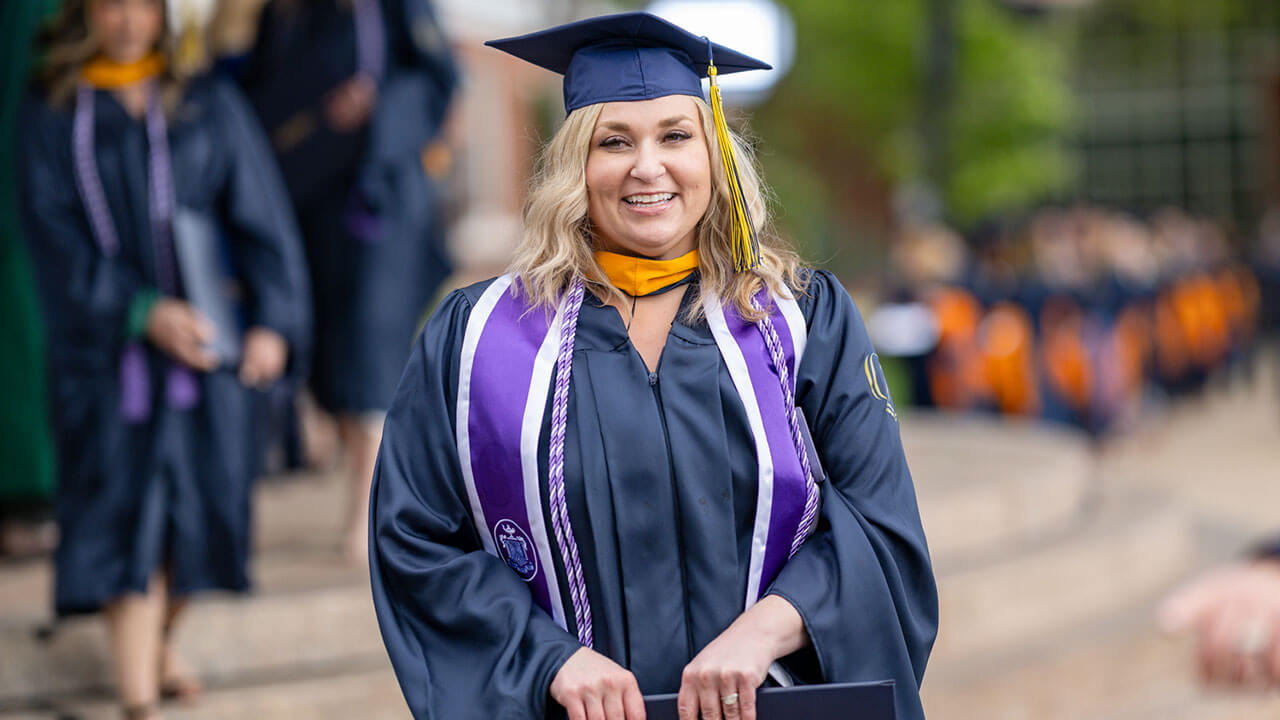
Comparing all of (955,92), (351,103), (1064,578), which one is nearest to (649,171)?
(351,103)

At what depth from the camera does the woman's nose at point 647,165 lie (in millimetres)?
2324

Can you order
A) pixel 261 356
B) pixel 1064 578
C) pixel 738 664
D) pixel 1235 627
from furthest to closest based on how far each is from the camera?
pixel 1064 578 → pixel 261 356 → pixel 738 664 → pixel 1235 627

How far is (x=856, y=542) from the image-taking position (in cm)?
227

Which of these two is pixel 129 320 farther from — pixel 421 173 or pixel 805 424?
pixel 805 424

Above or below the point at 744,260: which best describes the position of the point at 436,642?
below

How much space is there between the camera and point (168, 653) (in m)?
4.18

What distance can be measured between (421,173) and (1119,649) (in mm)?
3128

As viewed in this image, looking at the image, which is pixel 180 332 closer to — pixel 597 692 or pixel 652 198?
pixel 652 198

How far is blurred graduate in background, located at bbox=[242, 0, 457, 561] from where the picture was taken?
4.92 m

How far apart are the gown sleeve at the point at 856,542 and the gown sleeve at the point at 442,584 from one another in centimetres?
38

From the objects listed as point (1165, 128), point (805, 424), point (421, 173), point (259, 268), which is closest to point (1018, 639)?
point (421, 173)

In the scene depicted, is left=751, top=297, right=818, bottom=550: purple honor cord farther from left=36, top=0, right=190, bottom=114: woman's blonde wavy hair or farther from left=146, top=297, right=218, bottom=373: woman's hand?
left=36, top=0, right=190, bottom=114: woman's blonde wavy hair

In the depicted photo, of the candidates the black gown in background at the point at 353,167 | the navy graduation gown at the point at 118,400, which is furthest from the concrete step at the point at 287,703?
the black gown in background at the point at 353,167

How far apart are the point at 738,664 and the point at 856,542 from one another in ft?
0.86
